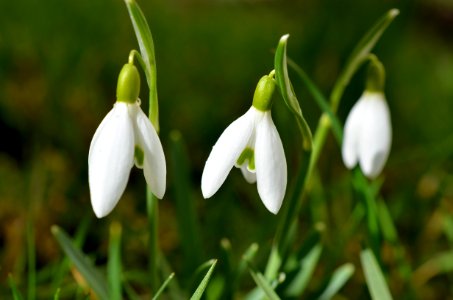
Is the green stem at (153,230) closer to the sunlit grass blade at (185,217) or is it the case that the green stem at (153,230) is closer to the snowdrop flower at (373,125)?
the sunlit grass blade at (185,217)

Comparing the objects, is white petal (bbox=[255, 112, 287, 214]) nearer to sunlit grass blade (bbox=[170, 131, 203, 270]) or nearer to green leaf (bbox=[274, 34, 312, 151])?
green leaf (bbox=[274, 34, 312, 151])

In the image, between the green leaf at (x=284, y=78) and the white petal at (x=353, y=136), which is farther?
the white petal at (x=353, y=136)

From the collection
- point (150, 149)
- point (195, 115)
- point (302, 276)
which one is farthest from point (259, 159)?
point (195, 115)

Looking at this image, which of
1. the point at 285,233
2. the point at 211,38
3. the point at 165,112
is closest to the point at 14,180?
the point at 165,112

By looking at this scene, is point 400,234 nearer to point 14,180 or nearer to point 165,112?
point 165,112

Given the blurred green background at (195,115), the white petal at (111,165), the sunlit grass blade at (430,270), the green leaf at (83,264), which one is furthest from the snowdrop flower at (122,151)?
the sunlit grass blade at (430,270)

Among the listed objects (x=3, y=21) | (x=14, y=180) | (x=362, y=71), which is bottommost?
(x=362, y=71)
